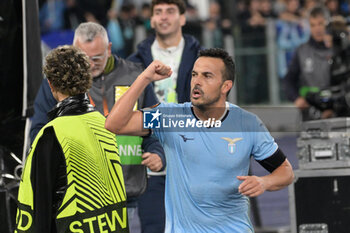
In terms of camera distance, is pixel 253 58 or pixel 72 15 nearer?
pixel 72 15

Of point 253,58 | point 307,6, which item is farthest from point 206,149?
point 307,6

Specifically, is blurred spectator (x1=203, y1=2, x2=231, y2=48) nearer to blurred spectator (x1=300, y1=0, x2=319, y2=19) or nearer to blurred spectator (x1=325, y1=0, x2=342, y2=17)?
blurred spectator (x1=300, y1=0, x2=319, y2=19)

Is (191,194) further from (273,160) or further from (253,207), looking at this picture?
(253,207)

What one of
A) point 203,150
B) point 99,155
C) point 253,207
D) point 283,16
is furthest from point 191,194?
point 283,16

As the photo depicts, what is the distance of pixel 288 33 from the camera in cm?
1417

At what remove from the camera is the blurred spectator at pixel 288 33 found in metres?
14.0

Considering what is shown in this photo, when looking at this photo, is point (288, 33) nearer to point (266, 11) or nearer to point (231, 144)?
point (266, 11)

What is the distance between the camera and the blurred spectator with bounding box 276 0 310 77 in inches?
550

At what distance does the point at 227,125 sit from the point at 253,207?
3688 mm

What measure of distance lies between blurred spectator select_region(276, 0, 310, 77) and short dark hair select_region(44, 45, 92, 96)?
31.4 ft

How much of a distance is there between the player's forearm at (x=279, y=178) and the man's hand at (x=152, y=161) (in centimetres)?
96

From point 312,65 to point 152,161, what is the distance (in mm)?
4002

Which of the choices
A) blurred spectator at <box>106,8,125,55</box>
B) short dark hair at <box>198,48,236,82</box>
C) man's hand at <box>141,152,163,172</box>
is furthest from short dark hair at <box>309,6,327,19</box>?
short dark hair at <box>198,48,236,82</box>

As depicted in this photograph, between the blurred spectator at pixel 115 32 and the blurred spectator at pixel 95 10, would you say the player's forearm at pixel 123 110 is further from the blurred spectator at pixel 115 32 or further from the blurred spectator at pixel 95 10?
the blurred spectator at pixel 95 10
